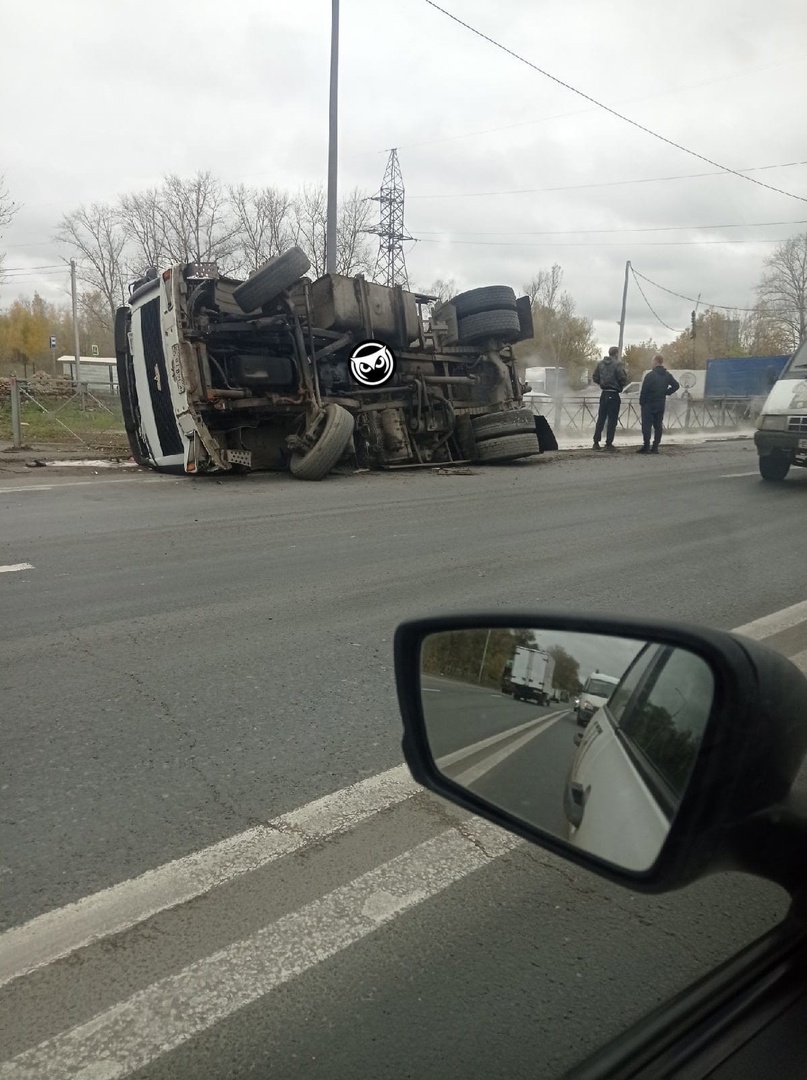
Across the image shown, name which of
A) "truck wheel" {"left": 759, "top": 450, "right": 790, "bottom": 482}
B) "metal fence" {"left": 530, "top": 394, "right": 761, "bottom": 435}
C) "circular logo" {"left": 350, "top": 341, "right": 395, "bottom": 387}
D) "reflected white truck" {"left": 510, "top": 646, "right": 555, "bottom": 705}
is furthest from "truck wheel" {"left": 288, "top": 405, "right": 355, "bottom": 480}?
"metal fence" {"left": 530, "top": 394, "right": 761, "bottom": 435}

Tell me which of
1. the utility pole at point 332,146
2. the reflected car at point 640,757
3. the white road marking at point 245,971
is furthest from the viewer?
the utility pole at point 332,146

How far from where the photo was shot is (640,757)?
4.19 feet

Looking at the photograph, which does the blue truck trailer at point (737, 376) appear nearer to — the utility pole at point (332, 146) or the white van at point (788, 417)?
the utility pole at point (332, 146)

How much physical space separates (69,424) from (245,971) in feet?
69.9

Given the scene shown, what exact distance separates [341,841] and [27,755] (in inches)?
49.1

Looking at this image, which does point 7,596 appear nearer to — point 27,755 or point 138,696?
point 138,696

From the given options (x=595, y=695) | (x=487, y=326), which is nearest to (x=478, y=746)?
(x=595, y=695)

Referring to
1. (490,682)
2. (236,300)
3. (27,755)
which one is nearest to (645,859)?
Result: (490,682)

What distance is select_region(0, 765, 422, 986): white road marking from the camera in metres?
1.98

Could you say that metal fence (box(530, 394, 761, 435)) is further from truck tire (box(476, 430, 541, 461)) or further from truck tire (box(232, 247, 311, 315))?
truck tire (box(232, 247, 311, 315))

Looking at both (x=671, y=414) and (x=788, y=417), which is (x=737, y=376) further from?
(x=788, y=417)

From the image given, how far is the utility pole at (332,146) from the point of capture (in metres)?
16.8

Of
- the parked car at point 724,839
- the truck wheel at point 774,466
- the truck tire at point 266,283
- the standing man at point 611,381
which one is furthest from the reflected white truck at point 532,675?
the standing man at point 611,381

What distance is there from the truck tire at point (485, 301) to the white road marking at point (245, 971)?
11605 mm
